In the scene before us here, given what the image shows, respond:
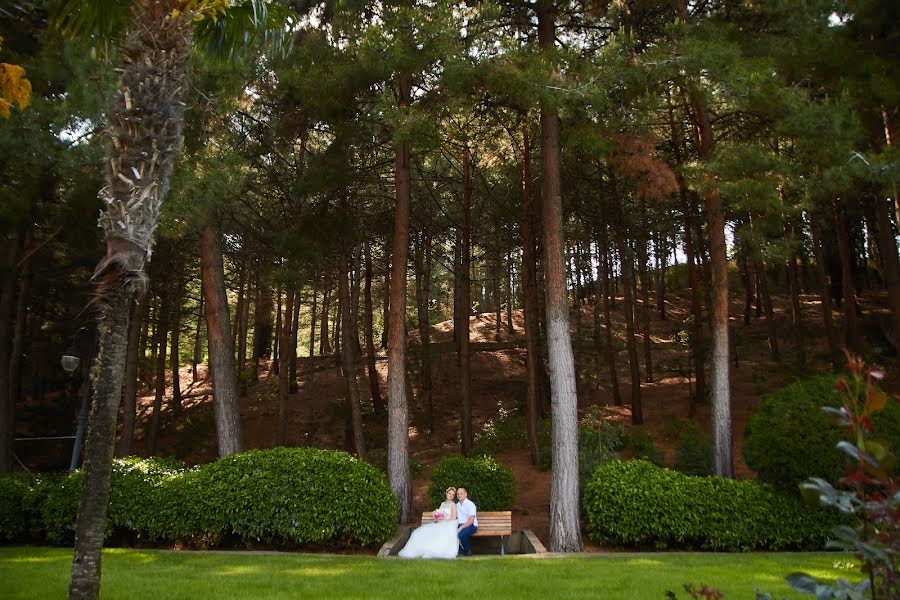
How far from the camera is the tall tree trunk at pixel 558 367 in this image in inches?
439

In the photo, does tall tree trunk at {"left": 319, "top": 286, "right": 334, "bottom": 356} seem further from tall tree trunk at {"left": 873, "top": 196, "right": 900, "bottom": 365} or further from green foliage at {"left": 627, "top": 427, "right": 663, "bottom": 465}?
tall tree trunk at {"left": 873, "top": 196, "right": 900, "bottom": 365}

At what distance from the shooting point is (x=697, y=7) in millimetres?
14539

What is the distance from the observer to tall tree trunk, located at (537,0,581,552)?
11.1 meters

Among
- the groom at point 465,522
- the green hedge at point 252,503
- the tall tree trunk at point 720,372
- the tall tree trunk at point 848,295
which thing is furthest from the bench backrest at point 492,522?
the tall tree trunk at point 848,295

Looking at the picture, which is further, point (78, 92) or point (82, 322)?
point (82, 322)

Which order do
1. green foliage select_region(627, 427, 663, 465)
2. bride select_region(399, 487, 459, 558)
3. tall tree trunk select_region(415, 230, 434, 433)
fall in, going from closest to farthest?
bride select_region(399, 487, 459, 558) < green foliage select_region(627, 427, 663, 465) < tall tree trunk select_region(415, 230, 434, 433)

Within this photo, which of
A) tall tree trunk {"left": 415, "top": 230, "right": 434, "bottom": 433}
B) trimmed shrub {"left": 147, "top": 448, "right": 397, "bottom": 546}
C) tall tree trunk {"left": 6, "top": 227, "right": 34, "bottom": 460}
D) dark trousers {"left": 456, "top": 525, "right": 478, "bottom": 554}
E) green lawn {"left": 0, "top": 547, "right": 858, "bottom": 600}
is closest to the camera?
green lawn {"left": 0, "top": 547, "right": 858, "bottom": 600}

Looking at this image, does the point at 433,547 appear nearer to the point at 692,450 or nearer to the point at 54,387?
the point at 692,450

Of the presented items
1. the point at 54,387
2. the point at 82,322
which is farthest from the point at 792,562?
the point at 54,387

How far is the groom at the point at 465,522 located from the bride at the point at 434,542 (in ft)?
1.29

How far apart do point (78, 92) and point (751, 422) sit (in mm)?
11907

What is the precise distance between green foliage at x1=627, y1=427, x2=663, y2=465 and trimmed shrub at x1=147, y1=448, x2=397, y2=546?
23.1 ft

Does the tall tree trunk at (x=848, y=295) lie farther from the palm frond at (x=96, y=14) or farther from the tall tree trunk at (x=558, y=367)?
the palm frond at (x=96, y=14)

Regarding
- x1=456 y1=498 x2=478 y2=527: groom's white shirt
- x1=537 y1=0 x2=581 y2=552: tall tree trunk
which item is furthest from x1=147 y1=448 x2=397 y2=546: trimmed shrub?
x1=537 y1=0 x2=581 y2=552: tall tree trunk
